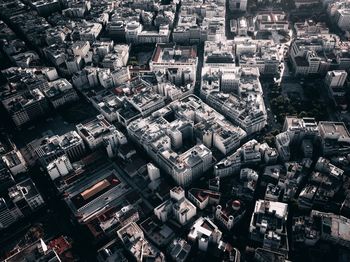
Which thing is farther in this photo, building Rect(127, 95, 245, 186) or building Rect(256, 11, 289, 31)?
building Rect(256, 11, 289, 31)

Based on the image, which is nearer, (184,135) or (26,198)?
(26,198)

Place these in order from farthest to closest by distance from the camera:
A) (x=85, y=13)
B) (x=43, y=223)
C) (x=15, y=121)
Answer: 1. (x=85, y=13)
2. (x=15, y=121)
3. (x=43, y=223)

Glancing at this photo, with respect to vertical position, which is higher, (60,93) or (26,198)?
(60,93)

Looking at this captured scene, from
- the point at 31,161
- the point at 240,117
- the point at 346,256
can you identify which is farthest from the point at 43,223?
the point at 346,256

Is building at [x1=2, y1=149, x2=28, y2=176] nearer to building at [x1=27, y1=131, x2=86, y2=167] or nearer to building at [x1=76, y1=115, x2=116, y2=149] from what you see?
building at [x1=27, y1=131, x2=86, y2=167]

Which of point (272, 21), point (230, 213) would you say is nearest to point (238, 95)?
point (230, 213)

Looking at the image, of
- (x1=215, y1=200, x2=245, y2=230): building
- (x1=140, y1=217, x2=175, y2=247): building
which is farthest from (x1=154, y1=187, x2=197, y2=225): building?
(x1=215, y1=200, x2=245, y2=230): building

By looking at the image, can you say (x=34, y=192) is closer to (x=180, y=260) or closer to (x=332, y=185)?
(x=180, y=260)

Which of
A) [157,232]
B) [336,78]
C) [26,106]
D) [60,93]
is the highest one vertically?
[336,78]

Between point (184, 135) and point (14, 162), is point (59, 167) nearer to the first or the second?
point (14, 162)

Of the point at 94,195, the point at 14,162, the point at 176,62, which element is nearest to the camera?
the point at 94,195

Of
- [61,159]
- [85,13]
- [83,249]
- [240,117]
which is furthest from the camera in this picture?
[85,13]
